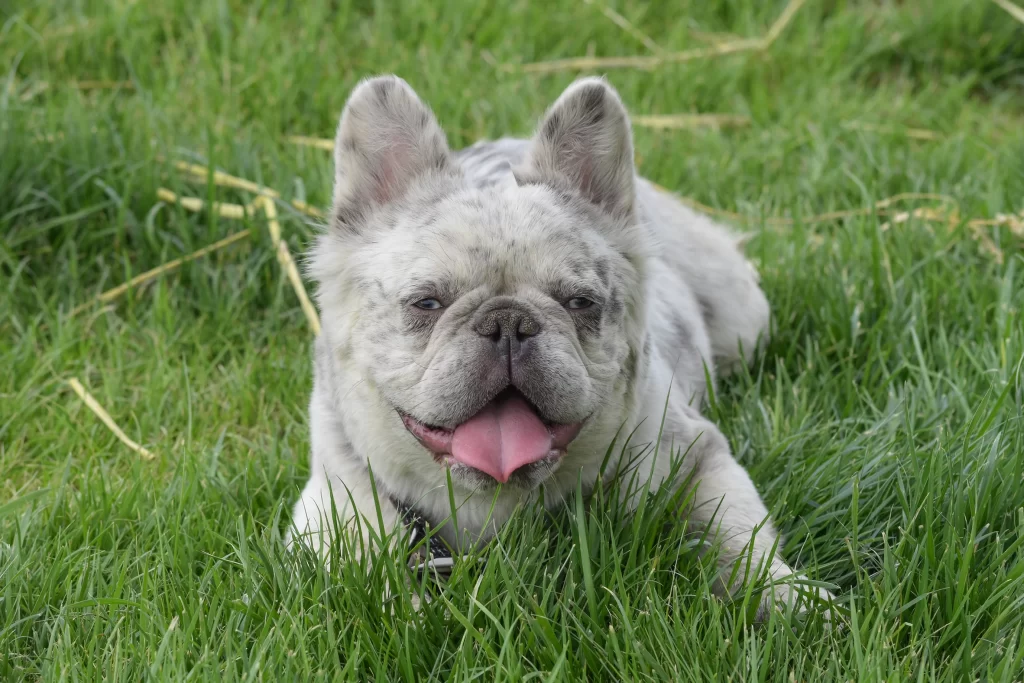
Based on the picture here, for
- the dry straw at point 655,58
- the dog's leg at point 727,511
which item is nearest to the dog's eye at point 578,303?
the dog's leg at point 727,511

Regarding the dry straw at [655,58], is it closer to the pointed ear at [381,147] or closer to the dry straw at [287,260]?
the dry straw at [287,260]

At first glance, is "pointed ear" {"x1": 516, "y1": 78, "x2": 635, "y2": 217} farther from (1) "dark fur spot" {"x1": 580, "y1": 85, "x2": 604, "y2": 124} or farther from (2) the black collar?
(2) the black collar

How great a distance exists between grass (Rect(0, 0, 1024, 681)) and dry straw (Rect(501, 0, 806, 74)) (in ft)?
0.29

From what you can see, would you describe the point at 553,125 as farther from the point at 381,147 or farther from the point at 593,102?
the point at 381,147

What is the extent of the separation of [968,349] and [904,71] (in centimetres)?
366

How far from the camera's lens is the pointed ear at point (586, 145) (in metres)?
3.59

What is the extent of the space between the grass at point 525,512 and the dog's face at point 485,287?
0.32m

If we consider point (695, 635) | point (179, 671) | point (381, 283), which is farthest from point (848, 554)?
point (179, 671)

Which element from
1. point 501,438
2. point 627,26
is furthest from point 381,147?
point 627,26

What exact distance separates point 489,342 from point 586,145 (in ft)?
2.94

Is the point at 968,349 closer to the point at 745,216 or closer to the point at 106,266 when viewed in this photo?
the point at 745,216

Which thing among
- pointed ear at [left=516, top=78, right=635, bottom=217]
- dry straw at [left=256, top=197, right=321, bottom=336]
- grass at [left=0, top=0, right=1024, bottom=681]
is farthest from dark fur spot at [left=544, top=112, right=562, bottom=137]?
dry straw at [left=256, top=197, right=321, bottom=336]

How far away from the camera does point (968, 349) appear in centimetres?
443

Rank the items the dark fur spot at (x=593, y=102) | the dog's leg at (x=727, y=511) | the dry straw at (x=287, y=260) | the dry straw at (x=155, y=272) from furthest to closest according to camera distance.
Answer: the dry straw at (x=155, y=272), the dry straw at (x=287, y=260), the dark fur spot at (x=593, y=102), the dog's leg at (x=727, y=511)
